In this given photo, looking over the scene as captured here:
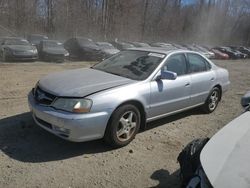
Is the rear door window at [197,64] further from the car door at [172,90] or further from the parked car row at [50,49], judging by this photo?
the parked car row at [50,49]

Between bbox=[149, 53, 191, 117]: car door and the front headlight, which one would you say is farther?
bbox=[149, 53, 191, 117]: car door

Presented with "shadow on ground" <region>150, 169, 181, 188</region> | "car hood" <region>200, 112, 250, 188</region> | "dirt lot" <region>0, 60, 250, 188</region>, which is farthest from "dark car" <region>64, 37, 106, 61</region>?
"car hood" <region>200, 112, 250, 188</region>

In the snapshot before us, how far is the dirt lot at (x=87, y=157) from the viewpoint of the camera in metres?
3.62

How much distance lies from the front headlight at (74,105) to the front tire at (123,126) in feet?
1.43

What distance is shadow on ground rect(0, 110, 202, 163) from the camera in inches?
161

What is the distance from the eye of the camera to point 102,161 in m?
4.10

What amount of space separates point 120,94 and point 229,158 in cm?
210

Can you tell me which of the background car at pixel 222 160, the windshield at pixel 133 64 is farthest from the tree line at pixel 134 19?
the background car at pixel 222 160

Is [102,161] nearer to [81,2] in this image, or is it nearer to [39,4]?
[39,4]

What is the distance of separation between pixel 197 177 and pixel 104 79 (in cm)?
252

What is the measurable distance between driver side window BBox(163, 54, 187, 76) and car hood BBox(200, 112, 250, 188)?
2.28 metres

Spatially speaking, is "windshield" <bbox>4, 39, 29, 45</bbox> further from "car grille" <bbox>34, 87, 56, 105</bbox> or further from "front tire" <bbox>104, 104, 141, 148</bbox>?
"front tire" <bbox>104, 104, 141, 148</bbox>

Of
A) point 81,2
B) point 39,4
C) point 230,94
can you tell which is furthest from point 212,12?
point 230,94

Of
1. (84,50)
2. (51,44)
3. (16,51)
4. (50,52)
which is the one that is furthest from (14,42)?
(84,50)
